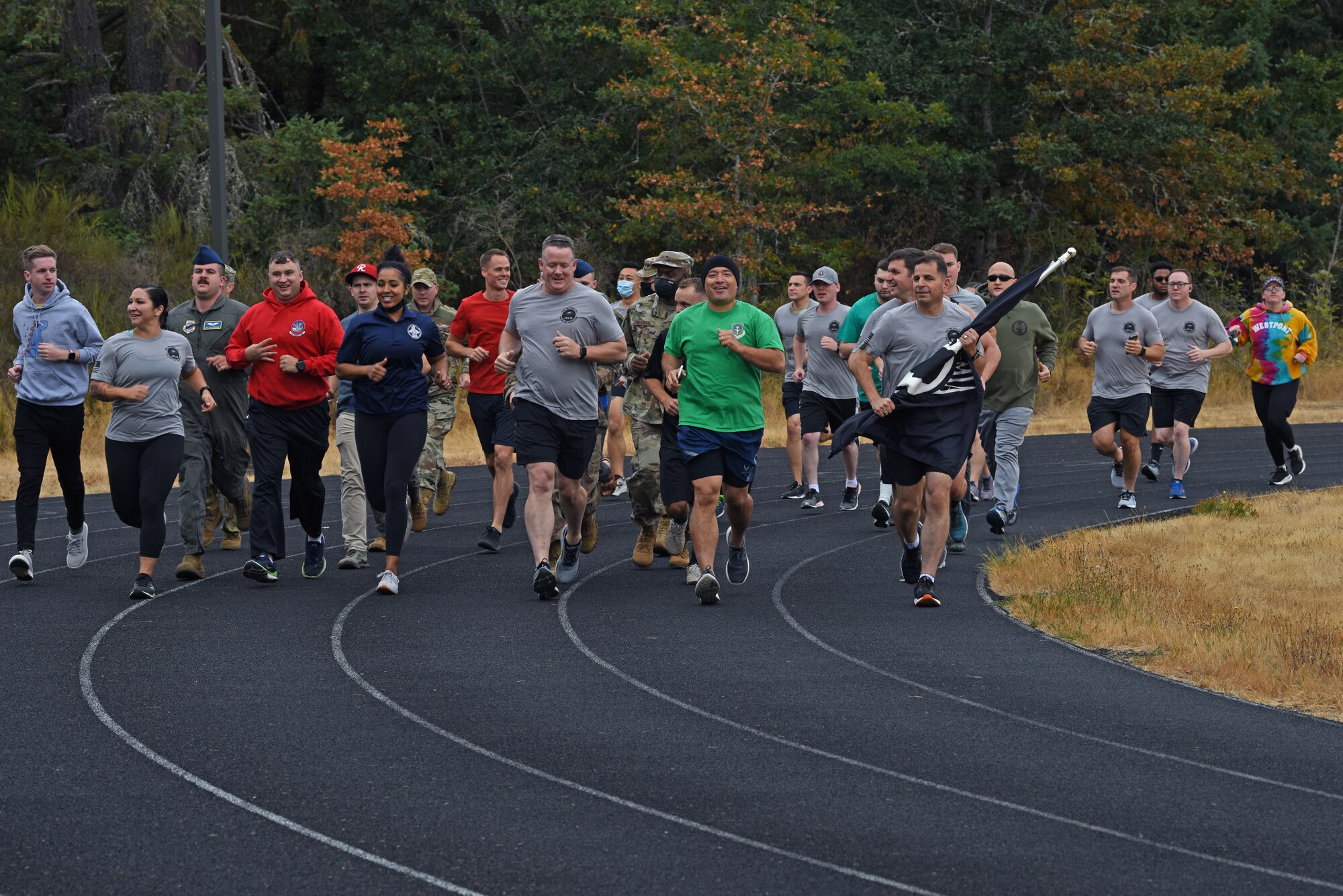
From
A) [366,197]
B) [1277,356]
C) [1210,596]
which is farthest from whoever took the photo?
[366,197]

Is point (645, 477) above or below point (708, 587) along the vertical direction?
above

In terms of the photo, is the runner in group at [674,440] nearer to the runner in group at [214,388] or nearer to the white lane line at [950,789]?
the white lane line at [950,789]

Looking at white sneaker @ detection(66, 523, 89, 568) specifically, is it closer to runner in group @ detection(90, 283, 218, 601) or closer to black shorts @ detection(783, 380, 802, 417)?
runner in group @ detection(90, 283, 218, 601)

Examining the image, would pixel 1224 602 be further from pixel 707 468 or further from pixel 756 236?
pixel 756 236

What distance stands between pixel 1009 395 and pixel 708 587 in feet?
14.9

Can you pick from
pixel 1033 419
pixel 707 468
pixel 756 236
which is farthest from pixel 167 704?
pixel 756 236

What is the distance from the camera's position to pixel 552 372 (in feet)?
34.7

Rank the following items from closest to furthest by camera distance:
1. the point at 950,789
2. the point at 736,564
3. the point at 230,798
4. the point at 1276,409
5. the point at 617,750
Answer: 1. the point at 230,798
2. the point at 950,789
3. the point at 617,750
4. the point at 736,564
5. the point at 1276,409

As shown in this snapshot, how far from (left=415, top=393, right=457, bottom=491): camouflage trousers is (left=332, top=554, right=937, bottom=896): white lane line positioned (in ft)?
16.6

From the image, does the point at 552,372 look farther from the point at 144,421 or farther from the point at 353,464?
the point at 144,421

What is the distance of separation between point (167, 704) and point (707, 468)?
149 inches

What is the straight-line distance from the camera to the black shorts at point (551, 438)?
34.5ft

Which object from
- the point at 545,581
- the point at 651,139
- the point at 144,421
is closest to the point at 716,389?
the point at 545,581

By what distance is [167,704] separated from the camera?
769cm
